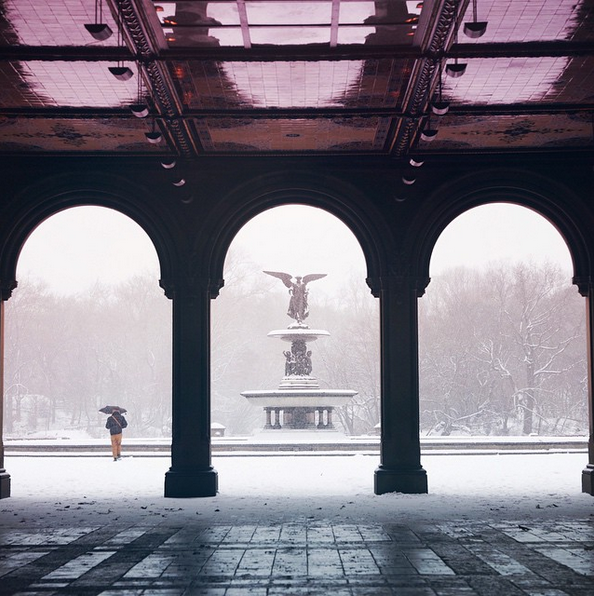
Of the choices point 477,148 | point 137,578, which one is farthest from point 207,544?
point 477,148

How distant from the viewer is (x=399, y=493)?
13.1 metres

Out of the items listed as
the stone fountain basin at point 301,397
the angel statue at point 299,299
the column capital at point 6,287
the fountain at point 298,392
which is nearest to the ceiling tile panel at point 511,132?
the column capital at point 6,287

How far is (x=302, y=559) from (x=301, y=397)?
15374 millimetres

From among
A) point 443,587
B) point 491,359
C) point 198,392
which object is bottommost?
point 443,587

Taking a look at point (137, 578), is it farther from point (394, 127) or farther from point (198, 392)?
point (394, 127)

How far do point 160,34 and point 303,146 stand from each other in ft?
13.7

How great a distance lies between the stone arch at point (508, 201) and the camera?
13430mm

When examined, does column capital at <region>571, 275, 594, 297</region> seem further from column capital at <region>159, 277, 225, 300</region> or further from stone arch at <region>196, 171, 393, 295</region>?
column capital at <region>159, 277, 225, 300</region>

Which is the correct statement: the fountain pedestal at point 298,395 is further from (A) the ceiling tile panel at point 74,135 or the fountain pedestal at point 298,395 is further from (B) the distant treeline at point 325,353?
(B) the distant treeline at point 325,353

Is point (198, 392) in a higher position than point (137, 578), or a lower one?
higher

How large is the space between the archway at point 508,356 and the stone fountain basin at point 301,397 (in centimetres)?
1677

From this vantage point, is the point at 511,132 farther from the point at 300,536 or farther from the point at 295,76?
the point at 300,536

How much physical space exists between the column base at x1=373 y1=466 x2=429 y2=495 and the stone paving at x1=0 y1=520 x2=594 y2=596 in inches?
110

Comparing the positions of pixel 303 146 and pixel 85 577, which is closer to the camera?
pixel 85 577
